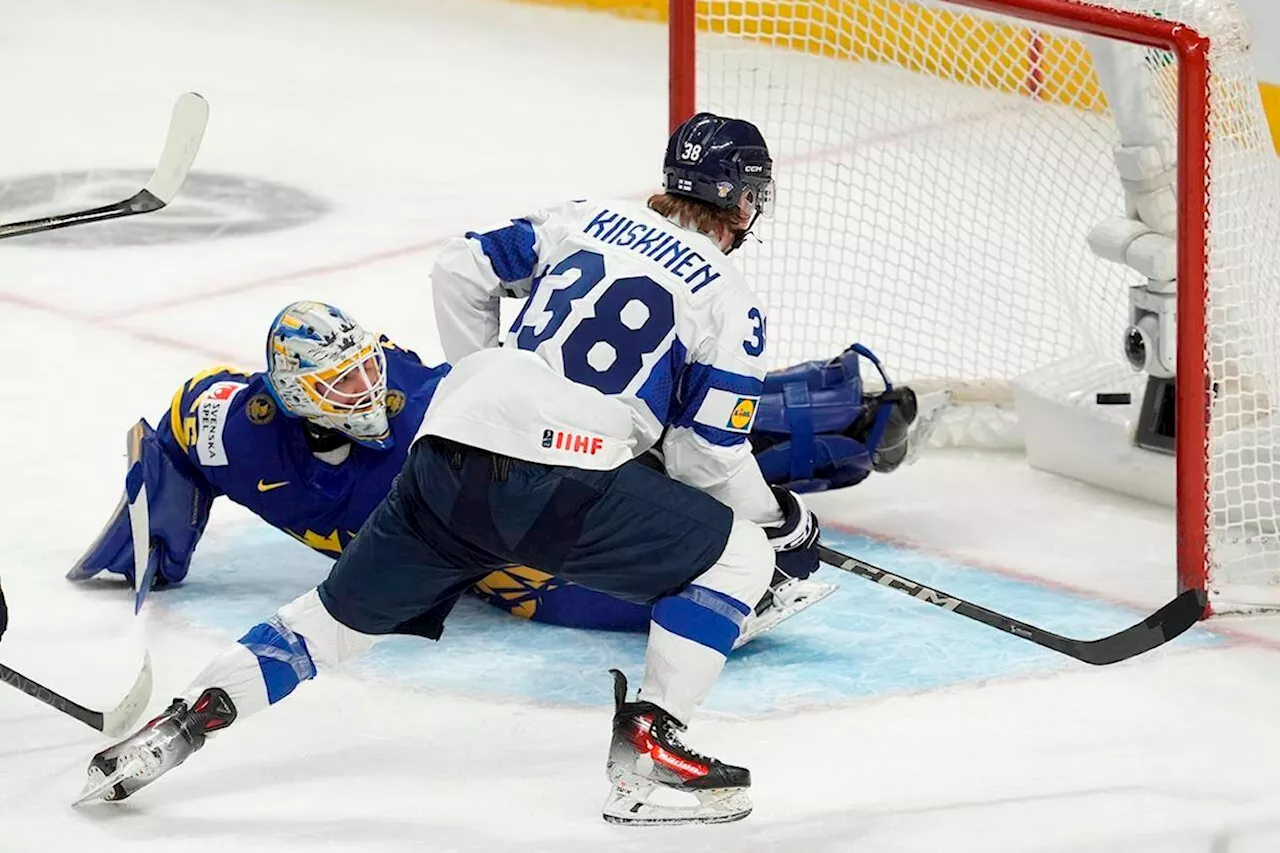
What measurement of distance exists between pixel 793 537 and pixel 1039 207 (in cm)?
191

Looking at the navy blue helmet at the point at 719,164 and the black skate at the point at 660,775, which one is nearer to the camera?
the black skate at the point at 660,775

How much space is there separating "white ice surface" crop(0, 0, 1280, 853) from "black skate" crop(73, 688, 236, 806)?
0.06m

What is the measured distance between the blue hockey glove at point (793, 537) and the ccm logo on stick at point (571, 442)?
0.36 m

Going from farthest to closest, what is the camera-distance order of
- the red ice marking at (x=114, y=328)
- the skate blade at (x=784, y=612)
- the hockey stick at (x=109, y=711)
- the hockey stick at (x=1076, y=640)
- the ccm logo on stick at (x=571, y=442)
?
the red ice marking at (x=114, y=328)
the skate blade at (x=784, y=612)
the hockey stick at (x=1076, y=640)
the hockey stick at (x=109, y=711)
the ccm logo on stick at (x=571, y=442)

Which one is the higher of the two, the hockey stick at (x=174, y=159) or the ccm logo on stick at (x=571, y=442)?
the hockey stick at (x=174, y=159)

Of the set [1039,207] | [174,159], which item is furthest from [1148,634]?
[174,159]

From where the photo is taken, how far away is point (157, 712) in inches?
124

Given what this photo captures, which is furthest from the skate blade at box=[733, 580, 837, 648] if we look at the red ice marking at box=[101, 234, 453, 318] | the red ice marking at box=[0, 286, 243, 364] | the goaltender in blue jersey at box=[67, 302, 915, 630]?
the red ice marking at box=[101, 234, 453, 318]

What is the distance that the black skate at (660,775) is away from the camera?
2719mm

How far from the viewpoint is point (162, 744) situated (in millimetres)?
2777

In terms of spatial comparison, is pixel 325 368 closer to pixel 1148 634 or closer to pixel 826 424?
pixel 826 424

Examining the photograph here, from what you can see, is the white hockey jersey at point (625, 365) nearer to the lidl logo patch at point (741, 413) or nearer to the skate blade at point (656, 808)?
the lidl logo patch at point (741, 413)

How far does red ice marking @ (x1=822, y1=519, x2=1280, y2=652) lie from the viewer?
3428mm

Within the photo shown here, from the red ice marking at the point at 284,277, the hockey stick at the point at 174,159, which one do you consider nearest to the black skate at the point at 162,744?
the hockey stick at the point at 174,159
